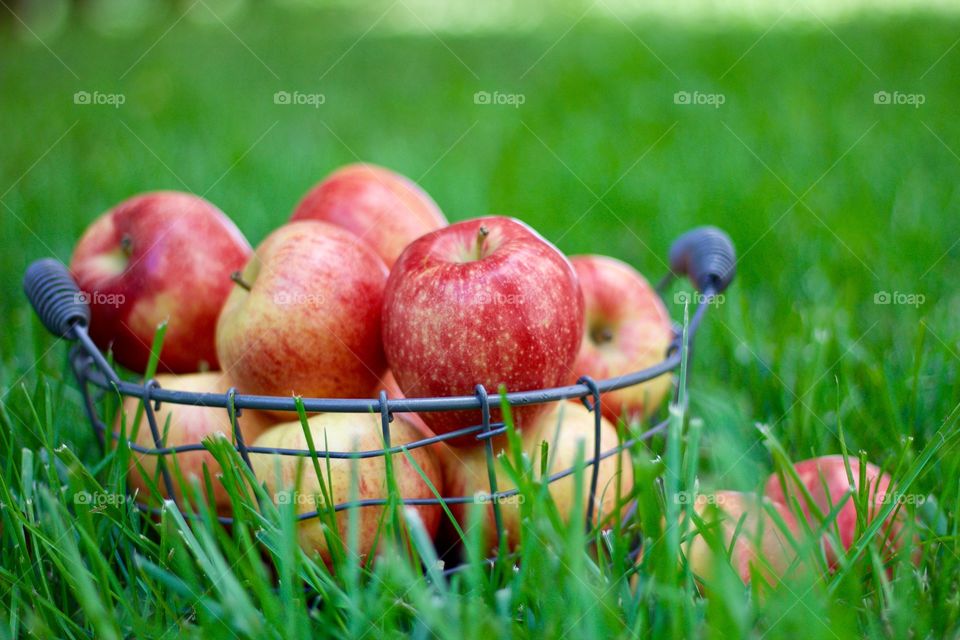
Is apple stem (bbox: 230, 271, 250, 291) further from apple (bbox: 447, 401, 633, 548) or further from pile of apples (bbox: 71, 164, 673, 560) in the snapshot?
apple (bbox: 447, 401, 633, 548)

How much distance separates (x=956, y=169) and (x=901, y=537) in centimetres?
219

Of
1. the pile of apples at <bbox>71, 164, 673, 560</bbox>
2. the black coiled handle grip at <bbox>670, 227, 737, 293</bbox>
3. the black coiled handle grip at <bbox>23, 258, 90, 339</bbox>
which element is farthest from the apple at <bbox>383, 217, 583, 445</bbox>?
the black coiled handle grip at <bbox>23, 258, 90, 339</bbox>

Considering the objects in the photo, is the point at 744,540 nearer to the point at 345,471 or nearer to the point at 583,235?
the point at 345,471

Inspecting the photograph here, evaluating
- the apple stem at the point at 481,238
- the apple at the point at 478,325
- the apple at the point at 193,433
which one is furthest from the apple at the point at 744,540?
the apple at the point at 193,433

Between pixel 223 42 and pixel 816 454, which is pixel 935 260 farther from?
pixel 223 42

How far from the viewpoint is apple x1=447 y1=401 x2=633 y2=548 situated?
1163 millimetres

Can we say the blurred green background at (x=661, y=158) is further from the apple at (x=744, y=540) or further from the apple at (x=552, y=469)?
the apple at (x=552, y=469)

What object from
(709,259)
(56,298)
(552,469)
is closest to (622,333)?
(709,259)

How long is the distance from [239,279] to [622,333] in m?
0.65

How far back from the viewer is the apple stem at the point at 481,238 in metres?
1.22

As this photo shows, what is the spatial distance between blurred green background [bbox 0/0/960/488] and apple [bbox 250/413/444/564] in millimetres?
404

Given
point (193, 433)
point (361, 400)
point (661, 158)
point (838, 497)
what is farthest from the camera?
point (661, 158)

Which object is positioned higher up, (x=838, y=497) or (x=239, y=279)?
(x=239, y=279)

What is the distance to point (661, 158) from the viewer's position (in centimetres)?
316
